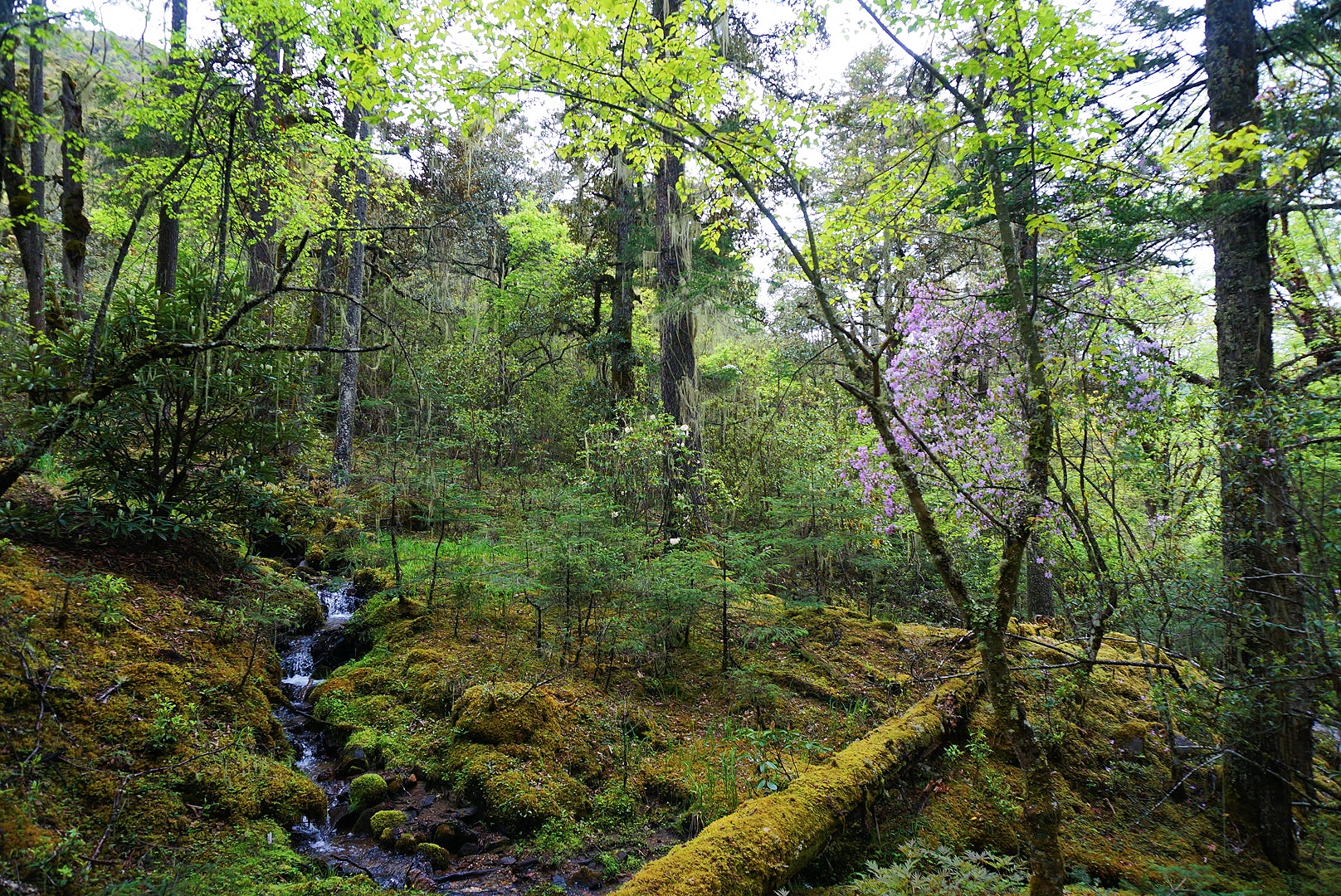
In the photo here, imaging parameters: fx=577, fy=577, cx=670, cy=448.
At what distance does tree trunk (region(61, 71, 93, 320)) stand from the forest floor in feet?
16.4

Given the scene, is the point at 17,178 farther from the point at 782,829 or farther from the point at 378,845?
the point at 782,829

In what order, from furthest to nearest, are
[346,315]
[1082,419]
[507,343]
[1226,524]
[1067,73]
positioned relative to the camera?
[507,343] → [346,315] → [1082,419] → [1226,524] → [1067,73]

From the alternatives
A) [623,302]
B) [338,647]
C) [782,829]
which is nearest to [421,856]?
[782,829]

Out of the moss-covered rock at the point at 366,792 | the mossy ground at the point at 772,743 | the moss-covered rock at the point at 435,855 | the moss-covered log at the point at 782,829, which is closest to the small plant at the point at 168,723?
the moss-covered rock at the point at 366,792

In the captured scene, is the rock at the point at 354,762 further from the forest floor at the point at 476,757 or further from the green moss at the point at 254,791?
the green moss at the point at 254,791

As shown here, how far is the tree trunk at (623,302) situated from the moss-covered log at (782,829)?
6.57 meters

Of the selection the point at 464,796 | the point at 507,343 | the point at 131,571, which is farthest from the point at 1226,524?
the point at 507,343

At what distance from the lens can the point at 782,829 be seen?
2760 millimetres

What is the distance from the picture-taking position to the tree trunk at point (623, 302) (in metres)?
9.33

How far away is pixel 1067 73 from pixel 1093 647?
11.1 ft

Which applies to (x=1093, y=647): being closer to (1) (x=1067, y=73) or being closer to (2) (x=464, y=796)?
(1) (x=1067, y=73)

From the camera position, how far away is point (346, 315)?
36.5ft

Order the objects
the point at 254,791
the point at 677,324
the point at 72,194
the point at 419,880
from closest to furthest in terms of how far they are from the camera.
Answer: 1. the point at 419,880
2. the point at 254,791
3. the point at 72,194
4. the point at 677,324

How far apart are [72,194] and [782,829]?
398 inches
